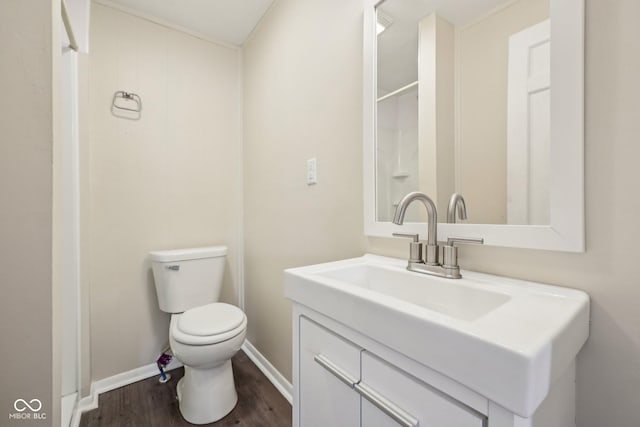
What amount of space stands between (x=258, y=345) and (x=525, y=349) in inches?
70.2

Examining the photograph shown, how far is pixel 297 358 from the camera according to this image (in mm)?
815

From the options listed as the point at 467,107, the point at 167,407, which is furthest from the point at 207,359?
the point at 467,107

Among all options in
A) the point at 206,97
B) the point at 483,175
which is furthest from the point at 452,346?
the point at 206,97

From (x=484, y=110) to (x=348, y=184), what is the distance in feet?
1.82

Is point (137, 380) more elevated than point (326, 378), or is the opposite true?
point (326, 378)

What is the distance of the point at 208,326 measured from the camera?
1293 millimetres

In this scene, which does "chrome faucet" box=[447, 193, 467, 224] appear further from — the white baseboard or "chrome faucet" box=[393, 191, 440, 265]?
the white baseboard

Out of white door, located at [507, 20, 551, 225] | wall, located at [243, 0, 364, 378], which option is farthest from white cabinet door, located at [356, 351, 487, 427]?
wall, located at [243, 0, 364, 378]

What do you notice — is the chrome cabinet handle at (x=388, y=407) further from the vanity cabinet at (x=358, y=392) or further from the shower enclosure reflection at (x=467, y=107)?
the shower enclosure reflection at (x=467, y=107)

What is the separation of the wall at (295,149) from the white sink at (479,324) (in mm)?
444

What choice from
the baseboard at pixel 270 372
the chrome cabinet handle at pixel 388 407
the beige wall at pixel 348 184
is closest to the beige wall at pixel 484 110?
the beige wall at pixel 348 184

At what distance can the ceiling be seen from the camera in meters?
1.60

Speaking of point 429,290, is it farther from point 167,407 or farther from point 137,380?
point 137,380

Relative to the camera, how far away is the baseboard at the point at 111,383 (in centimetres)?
138
